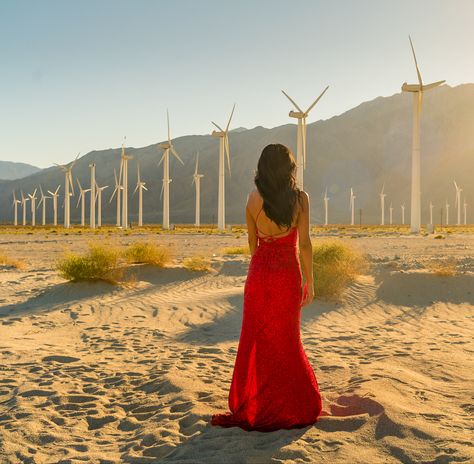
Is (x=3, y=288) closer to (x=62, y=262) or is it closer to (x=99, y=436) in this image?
(x=62, y=262)

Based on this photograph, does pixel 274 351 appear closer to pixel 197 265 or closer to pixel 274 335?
pixel 274 335

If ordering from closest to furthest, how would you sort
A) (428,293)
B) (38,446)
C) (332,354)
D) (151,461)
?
(151,461) → (38,446) → (332,354) → (428,293)

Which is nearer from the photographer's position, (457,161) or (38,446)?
(38,446)

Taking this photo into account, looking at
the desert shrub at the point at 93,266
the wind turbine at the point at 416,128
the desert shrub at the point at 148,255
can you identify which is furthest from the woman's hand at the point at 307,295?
the wind turbine at the point at 416,128

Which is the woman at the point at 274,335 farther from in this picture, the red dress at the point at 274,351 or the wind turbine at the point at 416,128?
the wind turbine at the point at 416,128

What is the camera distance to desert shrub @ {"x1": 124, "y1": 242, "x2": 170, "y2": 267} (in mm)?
19156

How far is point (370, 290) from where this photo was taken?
1602 centimetres

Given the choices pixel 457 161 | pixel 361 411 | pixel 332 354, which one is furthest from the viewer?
pixel 457 161

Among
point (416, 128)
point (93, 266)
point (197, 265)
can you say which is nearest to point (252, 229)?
point (93, 266)

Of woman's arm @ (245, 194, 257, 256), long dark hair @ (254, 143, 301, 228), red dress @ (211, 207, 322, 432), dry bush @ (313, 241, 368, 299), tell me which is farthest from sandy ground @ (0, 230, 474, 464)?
long dark hair @ (254, 143, 301, 228)

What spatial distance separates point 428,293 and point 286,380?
11.3 m

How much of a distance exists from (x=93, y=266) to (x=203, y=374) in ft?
30.1

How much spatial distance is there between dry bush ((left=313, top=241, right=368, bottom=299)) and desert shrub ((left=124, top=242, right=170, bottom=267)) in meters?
5.23

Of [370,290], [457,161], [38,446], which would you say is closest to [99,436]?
[38,446]
